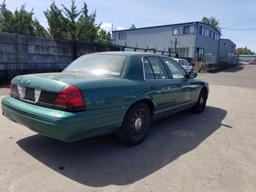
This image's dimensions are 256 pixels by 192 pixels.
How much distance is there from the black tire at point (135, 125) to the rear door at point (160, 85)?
0.34 meters

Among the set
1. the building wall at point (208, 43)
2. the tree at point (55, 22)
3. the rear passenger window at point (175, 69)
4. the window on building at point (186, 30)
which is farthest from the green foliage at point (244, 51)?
the rear passenger window at point (175, 69)

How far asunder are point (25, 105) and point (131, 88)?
158 cm

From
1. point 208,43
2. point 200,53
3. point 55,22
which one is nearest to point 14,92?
point 55,22

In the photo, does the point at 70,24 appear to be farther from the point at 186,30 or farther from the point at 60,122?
the point at 60,122

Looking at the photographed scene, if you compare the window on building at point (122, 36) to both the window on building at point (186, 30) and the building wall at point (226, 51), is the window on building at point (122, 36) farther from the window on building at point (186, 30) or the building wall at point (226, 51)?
the building wall at point (226, 51)

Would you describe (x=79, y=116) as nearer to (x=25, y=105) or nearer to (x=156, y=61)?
(x=25, y=105)

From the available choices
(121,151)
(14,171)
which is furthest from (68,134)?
(121,151)

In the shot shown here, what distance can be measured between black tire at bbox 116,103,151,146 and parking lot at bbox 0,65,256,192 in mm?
139

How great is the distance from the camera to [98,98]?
3.48 meters

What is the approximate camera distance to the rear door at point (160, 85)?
15.0 ft

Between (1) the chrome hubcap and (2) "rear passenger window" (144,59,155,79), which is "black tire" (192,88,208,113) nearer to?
(2) "rear passenger window" (144,59,155,79)

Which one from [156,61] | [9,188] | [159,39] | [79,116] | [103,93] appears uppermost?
[159,39]

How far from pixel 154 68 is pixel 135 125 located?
121cm

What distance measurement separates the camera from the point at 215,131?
5312mm
